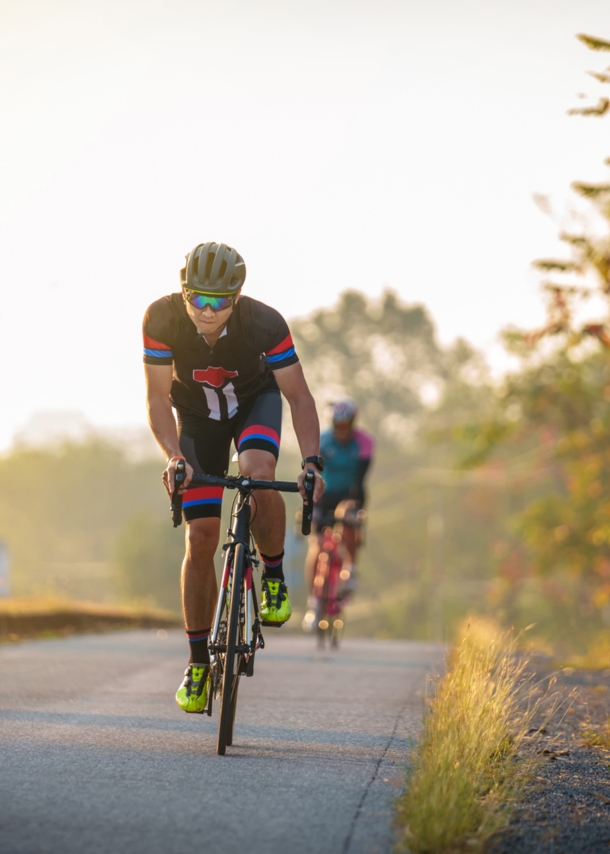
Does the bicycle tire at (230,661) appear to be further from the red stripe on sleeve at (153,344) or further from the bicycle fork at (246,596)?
the red stripe on sleeve at (153,344)

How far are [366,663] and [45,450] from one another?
302ft

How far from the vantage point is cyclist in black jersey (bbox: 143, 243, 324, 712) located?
579 centimetres

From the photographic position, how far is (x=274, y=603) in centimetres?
588

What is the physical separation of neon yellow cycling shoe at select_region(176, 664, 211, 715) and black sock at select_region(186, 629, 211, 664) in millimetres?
51

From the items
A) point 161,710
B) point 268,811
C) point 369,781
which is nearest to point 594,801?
point 369,781

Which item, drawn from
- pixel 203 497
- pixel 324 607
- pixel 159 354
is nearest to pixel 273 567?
pixel 203 497

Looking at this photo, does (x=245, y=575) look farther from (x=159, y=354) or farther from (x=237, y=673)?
(x=159, y=354)

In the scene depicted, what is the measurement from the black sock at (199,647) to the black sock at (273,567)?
402mm

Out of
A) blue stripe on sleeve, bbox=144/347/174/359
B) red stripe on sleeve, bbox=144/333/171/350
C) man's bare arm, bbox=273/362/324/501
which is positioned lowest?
man's bare arm, bbox=273/362/324/501

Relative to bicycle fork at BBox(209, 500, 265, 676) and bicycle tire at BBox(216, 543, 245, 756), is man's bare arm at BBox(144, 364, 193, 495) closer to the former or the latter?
bicycle fork at BBox(209, 500, 265, 676)

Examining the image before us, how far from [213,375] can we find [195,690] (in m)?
1.47

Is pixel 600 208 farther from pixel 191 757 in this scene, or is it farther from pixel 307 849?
pixel 307 849

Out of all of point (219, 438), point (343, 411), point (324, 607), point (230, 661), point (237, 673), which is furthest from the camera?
point (324, 607)

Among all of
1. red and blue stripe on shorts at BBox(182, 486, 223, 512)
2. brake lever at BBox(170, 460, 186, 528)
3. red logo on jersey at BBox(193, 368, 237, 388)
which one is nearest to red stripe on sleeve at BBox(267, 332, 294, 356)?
red logo on jersey at BBox(193, 368, 237, 388)
